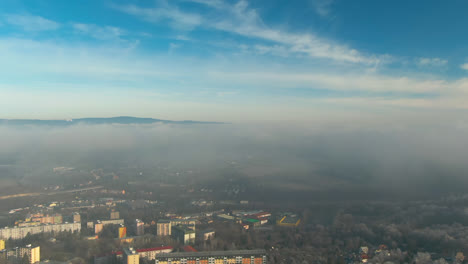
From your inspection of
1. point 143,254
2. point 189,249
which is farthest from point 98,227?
point 189,249

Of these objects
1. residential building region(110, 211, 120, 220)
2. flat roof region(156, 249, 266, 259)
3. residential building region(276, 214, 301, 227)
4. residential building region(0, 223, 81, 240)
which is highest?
flat roof region(156, 249, 266, 259)

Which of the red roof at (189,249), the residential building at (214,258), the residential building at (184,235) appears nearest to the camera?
the residential building at (214,258)

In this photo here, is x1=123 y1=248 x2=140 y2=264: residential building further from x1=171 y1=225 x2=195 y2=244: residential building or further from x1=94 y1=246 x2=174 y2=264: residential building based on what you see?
x1=171 y1=225 x2=195 y2=244: residential building

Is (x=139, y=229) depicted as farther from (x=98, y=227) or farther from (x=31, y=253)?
(x=31, y=253)

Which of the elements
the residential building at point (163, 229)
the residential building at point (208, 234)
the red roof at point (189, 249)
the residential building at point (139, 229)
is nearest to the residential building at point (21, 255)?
the residential building at point (139, 229)

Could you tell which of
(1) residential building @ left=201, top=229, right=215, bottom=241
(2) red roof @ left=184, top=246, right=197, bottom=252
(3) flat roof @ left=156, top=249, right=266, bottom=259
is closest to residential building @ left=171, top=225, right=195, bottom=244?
(1) residential building @ left=201, top=229, right=215, bottom=241

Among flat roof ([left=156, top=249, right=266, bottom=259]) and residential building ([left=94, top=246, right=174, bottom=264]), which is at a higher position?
flat roof ([left=156, top=249, right=266, bottom=259])

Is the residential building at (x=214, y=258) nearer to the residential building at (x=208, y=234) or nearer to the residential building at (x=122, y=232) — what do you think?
the residential building at (x=208, y=234)

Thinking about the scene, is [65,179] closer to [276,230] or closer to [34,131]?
[276,230]

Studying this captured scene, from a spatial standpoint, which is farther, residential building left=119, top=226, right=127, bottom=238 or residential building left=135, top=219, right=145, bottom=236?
residential building left=135, top=219, right=145, bottom=236

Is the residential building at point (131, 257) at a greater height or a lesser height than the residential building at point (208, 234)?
greater
